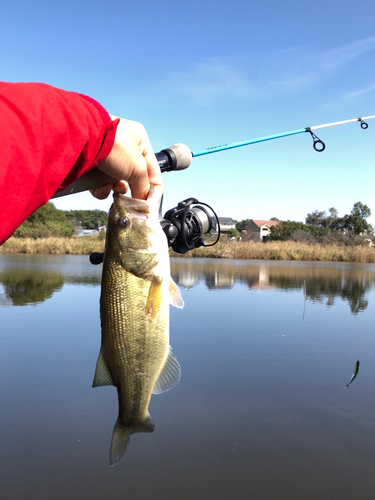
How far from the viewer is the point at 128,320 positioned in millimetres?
Answer: 1784

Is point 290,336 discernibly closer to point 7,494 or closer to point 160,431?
point 160,431

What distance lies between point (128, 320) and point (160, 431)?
3168 mm

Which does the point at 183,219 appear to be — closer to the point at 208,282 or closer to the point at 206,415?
the point at 206,415

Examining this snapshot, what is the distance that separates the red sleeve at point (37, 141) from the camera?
836 millimetres

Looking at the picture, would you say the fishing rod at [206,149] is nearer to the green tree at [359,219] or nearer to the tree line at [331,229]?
the tree line at [331,229]

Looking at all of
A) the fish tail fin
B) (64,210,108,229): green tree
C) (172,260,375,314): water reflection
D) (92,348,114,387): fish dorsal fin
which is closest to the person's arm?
(92,348,114,387): fish dorsal fin

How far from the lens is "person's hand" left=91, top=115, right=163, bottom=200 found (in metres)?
1.32

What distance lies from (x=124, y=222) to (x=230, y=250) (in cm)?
2926

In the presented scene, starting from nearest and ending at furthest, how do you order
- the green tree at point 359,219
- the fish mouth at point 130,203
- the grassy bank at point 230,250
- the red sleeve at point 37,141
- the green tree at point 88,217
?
the red sleeve at point 37,141, the fish mouth at point 130,203, the grassy bank at point 230,250, the green tree at point 359,219, the green tree at point 88,217

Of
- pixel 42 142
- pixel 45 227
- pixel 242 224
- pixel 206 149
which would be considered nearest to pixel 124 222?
pixel 42 142

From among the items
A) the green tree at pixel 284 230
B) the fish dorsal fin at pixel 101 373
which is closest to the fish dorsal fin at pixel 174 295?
the fish dorsal fin at pixel 101 373

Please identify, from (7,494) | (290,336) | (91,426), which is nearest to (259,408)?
(91,426)

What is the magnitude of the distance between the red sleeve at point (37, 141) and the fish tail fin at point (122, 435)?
3.99 feet

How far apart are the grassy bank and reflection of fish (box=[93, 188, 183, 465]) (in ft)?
91.5
